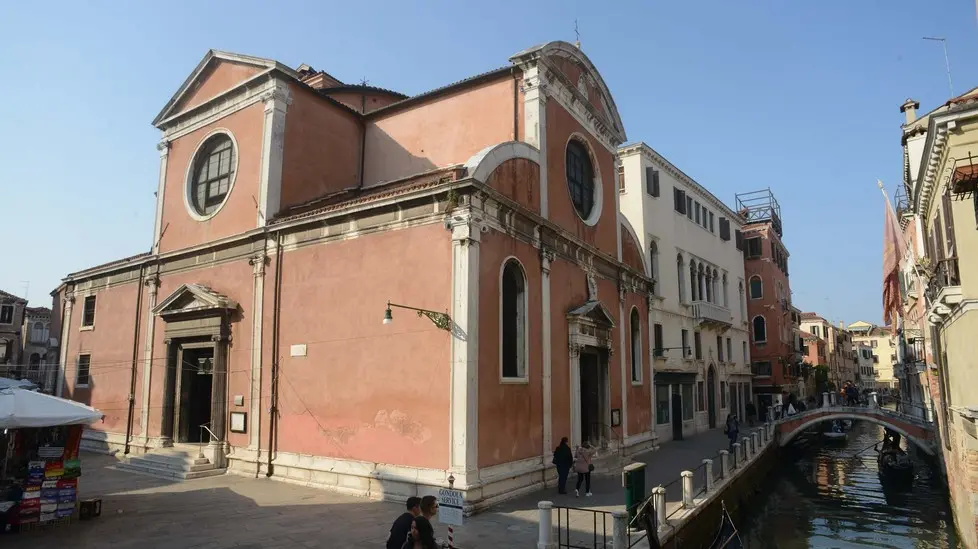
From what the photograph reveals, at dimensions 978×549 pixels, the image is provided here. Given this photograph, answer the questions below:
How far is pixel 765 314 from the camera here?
3594 cm

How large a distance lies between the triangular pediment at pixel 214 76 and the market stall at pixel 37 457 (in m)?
9.56

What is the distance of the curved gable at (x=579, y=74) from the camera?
48.6 ft

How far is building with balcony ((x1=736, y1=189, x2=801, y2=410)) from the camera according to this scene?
35562 mm

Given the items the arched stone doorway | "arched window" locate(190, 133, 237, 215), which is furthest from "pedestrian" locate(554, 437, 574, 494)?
the arched stone doorway

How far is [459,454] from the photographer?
35.4 feet

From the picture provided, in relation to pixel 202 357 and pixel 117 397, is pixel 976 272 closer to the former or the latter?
pixel 202 357

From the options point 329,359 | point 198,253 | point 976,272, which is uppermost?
point 198,253

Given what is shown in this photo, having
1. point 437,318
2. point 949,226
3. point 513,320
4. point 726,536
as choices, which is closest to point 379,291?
point 437,318

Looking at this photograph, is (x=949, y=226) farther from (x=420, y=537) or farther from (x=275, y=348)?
(x=275, y=348)

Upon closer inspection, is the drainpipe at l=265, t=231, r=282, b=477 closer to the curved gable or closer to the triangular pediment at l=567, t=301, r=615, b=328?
the triangular pediment at l=567, t=301, r=615, b=328

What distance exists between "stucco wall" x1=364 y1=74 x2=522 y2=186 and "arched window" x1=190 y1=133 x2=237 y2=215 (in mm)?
3782

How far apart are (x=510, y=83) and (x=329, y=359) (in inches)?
313

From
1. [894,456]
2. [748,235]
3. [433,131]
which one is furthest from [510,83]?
[748,235]

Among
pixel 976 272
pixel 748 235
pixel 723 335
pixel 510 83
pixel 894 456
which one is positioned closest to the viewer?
pixel 976 272
